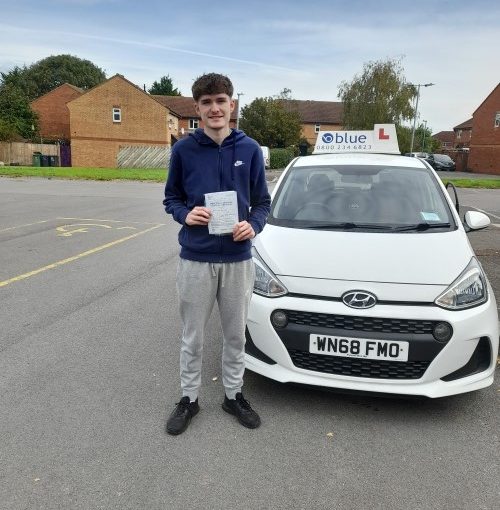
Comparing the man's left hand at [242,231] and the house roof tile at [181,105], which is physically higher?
the house roof tile at [181,105]

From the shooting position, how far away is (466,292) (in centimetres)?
308

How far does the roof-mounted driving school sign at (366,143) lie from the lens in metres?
6.08

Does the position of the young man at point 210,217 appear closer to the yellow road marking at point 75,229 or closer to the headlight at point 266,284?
the headlight at point 266,284

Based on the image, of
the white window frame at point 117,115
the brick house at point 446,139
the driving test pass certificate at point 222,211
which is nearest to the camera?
the driving test pass certificate at point 222,211

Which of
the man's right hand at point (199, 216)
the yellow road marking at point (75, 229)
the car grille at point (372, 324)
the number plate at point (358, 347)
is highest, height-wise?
the man's right hand at point (199, 216)

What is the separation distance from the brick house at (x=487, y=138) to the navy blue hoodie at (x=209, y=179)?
166 feet

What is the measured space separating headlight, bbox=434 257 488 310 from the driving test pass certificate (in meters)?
1.31

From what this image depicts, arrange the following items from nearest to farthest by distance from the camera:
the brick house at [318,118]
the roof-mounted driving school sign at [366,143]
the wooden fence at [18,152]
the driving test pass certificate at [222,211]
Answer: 1. the driving test pass certificate at [222,211]
2. the roof-mounted driving school sign at [366,143]
3. the wooden fence at [18,152]
4. the brick house at [318,118]

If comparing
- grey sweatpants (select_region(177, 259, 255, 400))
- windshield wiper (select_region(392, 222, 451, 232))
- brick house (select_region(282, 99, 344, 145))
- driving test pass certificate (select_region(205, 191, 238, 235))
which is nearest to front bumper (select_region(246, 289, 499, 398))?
grey sweatpants (select_region(177, 259, 255, 400))

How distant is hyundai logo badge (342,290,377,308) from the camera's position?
117 inches

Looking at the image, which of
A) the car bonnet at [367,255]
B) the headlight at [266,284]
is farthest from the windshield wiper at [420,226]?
the headlight at [266,284]

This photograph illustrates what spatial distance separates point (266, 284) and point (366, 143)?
3.66 m

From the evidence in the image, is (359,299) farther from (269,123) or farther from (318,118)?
(318,118)

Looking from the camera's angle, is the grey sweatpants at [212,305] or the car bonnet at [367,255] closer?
the grey sweatpants at [212,305]
